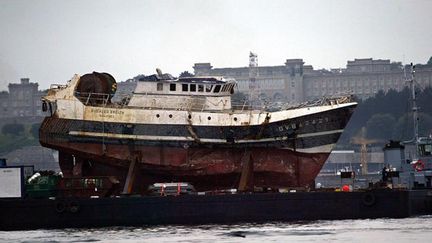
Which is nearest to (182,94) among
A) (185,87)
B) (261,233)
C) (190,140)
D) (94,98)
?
(185,87)

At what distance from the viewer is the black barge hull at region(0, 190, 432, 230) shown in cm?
7100

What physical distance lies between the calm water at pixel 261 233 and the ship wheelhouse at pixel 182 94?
30.5ft

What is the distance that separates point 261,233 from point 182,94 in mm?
15017

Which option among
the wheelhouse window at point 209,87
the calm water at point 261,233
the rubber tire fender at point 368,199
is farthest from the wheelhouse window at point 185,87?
the rubber tire fender at point 368,199

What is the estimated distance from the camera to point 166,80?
252 feet

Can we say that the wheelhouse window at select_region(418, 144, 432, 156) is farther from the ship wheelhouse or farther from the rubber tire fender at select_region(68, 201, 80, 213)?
the rubber tire fender at select_region(68, 201, 80, 213)

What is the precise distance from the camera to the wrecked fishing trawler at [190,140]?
74375 mm

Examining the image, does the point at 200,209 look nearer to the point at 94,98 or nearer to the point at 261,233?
the point at 261,233

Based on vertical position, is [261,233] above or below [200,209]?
below

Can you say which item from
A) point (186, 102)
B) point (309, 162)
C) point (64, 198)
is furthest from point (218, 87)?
point (64, 198)

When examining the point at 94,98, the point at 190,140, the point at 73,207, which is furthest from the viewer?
the point at 94,98

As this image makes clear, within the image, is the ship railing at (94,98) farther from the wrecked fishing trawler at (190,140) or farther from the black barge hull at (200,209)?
the black barge hull at (200,209)

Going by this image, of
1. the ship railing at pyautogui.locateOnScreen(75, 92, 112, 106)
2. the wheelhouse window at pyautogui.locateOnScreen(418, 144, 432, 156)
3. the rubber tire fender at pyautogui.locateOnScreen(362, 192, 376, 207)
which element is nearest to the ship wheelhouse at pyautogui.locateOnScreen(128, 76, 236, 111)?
the ship railing at pyautogui.locateOnScreen(75, 92, 112, 106)

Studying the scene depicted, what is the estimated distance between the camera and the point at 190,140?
74312 millimetres
